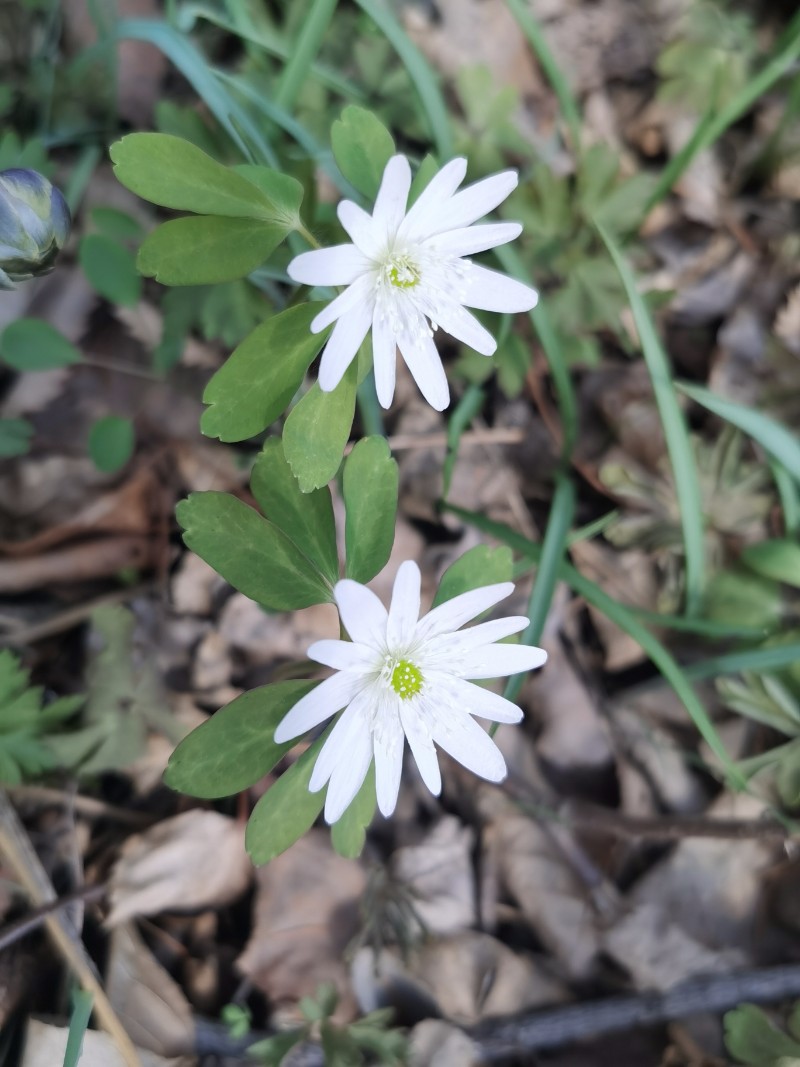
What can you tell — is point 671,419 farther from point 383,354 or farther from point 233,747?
point 233,747

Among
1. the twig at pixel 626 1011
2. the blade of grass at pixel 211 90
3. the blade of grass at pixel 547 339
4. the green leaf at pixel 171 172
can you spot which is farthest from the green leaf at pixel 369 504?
the twig at pixel 626 1011

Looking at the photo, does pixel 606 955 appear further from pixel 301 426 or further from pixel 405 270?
pixel 405 270

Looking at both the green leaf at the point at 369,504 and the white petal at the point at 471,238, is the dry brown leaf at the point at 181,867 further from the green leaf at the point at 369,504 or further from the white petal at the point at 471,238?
the white petal at the point at 471,238

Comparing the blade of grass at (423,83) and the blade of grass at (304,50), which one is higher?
the blade of grass at (304,50)

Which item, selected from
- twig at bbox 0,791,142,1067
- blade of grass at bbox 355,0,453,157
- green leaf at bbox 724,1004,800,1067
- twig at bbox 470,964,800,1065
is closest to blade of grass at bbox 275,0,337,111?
blade of grass at bbox 355,0,453,157

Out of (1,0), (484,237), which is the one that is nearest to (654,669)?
(484,237)

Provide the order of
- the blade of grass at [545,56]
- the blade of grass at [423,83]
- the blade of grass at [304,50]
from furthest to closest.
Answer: the blade of grass at [545,56] < the blade of grass at [423,83] < the blade of grass at [304,50]

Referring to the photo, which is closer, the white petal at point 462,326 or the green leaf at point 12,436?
the white petal at point 462,326
